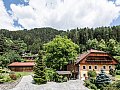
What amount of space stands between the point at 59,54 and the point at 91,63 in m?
8.74

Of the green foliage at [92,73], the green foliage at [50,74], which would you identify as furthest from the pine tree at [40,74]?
the green foliage at [92,73]

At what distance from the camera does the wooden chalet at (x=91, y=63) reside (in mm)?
61344

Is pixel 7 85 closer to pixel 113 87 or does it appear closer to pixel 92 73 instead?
pixel 92 73

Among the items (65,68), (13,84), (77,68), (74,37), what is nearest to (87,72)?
(77,68)

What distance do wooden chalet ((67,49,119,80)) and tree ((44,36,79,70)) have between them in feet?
8.88

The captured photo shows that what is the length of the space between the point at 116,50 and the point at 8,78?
4942 cm

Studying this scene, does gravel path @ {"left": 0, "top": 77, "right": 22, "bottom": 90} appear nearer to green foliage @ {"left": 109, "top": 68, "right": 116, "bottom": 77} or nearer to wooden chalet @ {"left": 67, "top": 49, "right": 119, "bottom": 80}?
wooden chalet @ {"left": 67, "top": 49, "right": 119, "bottom": 80}

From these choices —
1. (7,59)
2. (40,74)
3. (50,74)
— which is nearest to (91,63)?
(50,74)

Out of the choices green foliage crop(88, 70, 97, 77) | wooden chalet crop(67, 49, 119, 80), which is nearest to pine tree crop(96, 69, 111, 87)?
green foliage crop(88, 70, 97, 77)

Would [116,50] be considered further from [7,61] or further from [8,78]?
[8,78]

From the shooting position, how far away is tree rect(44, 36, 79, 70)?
201ft

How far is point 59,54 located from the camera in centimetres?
6141

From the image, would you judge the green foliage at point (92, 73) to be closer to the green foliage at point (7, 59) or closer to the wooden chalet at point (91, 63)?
the wooden chalet at point (91, 63)

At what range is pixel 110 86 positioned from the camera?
4503 centimetres
